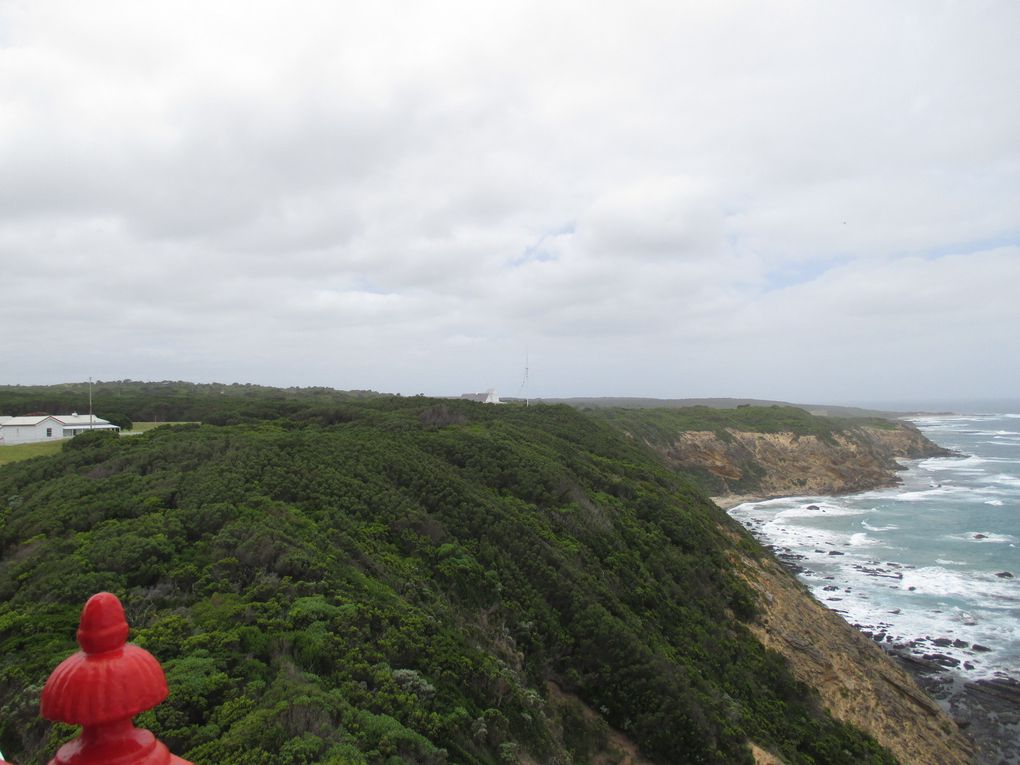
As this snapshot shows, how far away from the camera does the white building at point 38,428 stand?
27969 mm

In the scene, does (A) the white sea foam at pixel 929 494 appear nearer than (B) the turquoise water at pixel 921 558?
No

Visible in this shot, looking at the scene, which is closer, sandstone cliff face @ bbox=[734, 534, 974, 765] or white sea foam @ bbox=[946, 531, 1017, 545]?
sandstone cliff face @ bbox=[734, 534, 974, 765]

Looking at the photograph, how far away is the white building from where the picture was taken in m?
28.0

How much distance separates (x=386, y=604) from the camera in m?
9.50

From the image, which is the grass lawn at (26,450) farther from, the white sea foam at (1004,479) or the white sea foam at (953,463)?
the white sea foam at (953,463)

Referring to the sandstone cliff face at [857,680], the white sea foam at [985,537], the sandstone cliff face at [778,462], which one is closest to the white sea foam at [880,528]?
the white sea foam at [985,537]

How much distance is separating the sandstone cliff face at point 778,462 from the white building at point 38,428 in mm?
41218

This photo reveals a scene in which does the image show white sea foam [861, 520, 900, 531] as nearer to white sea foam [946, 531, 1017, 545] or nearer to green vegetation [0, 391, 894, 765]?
white sea foam [946, 531, 1017, 545]

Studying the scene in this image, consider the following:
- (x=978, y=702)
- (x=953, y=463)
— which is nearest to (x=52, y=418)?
(x=978, y=702)

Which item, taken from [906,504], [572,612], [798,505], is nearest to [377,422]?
[572,612]

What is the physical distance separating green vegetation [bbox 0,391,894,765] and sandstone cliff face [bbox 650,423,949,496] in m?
35.0

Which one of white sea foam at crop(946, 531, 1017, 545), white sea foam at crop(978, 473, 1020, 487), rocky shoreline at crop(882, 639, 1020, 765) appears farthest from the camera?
white sea foam at crop(978, 473, 1020, 487)

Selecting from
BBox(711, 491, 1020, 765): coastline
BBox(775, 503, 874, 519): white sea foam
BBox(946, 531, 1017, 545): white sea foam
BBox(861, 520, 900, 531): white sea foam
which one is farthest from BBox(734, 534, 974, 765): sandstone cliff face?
BBox(775, 503, 874, 519): white sea foam

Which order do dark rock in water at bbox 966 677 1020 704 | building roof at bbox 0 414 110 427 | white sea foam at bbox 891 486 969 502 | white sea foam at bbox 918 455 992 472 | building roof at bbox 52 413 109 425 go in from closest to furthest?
dark rock in water at bbox 966 677 1020 704
building roof at bbox 0 414 110 427
building roof at bbox 52 413 109 425
white sea foam at bbox 891 486 969 502
white sea foam at bbox 918 455 992 472
